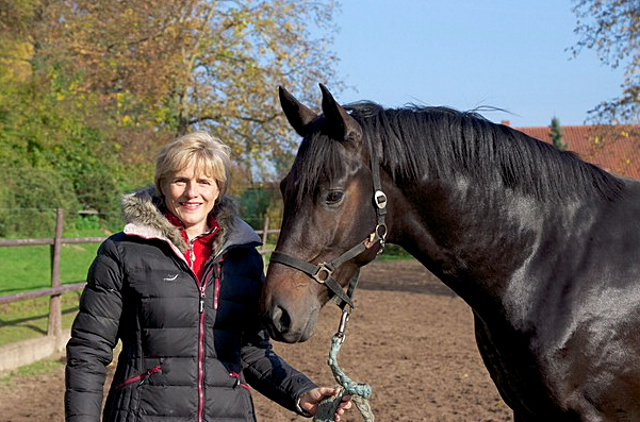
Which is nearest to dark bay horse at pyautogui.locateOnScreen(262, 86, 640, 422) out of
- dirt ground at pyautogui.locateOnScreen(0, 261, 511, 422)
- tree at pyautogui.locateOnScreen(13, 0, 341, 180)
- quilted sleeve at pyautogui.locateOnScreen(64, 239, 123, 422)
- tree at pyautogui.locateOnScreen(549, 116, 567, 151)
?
quilted sleeve at pyautogui.locateOnScreen(64, 239, 123, 422)

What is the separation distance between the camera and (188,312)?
7.85ft

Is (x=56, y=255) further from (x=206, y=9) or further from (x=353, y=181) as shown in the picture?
(x=206, y=9)

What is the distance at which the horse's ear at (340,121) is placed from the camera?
245 cm

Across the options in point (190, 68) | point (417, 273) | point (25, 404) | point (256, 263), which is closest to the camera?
point (256, 263)

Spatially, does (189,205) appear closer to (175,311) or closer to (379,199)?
(175,311)

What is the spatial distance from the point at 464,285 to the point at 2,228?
10.0 m

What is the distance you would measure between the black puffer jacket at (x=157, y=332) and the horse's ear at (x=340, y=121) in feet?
1.65

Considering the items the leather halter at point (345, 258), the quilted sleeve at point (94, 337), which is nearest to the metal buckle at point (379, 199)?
the leather halter at point (345, 258)

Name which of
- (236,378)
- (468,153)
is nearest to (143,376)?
(236,378)

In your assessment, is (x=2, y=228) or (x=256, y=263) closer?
(x=256, y=263)

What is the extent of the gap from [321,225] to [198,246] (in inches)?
17.4

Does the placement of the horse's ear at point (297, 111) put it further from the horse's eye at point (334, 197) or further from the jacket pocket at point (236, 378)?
the jacket pocket at point (236, 378)

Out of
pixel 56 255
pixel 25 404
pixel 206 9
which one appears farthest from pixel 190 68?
pixel 25 404

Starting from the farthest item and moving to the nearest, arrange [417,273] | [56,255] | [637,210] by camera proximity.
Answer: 1. [417,273]
2. [56,255]
3. [637,210]
